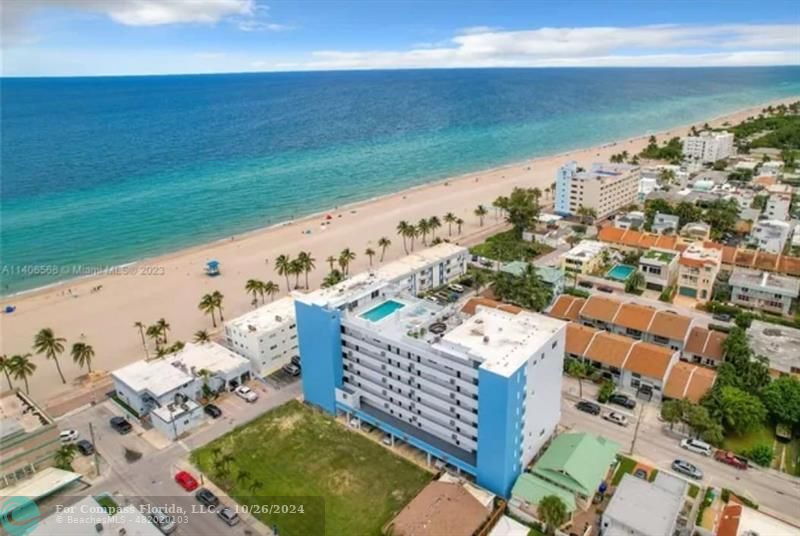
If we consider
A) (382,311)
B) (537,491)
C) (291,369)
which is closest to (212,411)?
(291,369)

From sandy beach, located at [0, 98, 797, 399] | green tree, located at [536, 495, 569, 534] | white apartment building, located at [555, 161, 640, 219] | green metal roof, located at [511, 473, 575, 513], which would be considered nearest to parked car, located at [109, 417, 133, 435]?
sandy beach, located at [0, 98, 797, 399]

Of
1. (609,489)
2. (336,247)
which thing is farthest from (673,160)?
(609,489)

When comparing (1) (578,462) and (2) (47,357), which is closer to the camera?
(1) (578,462)

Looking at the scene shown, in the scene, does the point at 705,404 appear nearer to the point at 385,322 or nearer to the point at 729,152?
the point at 385,322

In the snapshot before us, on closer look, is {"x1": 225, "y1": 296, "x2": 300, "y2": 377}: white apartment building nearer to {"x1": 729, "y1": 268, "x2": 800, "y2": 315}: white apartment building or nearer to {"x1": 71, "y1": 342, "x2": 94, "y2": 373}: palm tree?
{"x1": 71, "y1": 342, "x2": 94, "y2": 373}: palm tree

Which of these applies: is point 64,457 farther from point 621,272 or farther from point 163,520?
point 621,272
